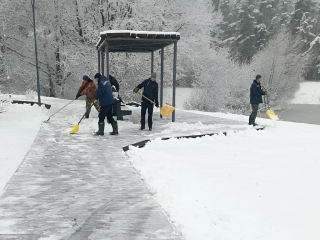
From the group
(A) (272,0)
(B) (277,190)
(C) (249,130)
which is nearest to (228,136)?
(C) (249,130)

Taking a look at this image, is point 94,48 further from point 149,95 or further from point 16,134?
point 16,134

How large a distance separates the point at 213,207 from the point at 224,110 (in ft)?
75.8

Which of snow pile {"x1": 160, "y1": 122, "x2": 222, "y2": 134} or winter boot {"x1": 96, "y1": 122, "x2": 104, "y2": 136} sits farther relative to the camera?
snow pile {"x1": 160, "y1": 122, "x2": 222, "y2": 134}

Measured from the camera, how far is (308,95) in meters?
→ 40.3

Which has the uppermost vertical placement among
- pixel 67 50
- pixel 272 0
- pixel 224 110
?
pixel 272 0

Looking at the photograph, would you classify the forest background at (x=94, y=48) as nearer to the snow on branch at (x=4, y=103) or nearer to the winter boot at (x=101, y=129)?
the snow on branch at (x=4, y=103)

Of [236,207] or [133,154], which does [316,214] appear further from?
[133,154]

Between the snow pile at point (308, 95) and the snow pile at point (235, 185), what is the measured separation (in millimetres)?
33410

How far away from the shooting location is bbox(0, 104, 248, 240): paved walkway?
3481 millimetres

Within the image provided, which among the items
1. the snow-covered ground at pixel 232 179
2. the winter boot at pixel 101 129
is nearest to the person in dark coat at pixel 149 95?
the snow-covered ground at pixel 232 179

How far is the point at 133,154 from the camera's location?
674 cm

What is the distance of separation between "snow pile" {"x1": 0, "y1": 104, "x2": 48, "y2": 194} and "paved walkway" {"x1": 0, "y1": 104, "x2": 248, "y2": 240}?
0.62 feet

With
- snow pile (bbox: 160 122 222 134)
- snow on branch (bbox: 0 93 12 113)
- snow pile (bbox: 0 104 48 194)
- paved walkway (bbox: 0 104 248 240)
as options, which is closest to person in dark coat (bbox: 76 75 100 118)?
snow pile (bbox: 0 104 48 194)

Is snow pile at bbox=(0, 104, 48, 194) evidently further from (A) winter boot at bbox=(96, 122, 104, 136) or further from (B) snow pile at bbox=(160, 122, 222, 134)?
(B) snow pile at bbox=(160, 122, 222, 134)
